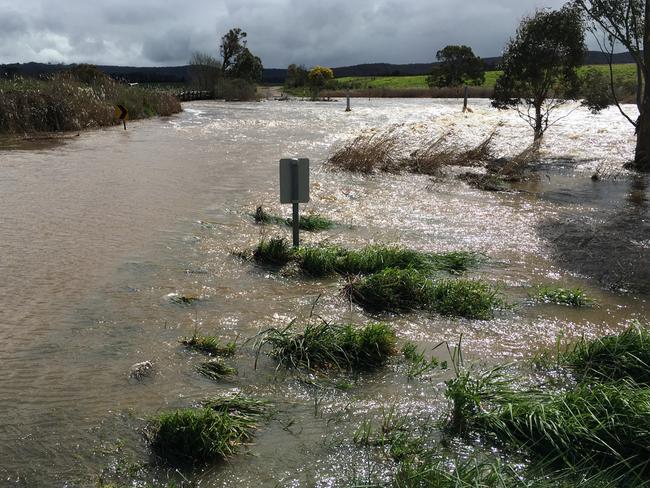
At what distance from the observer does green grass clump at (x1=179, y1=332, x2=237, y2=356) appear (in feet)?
15.0

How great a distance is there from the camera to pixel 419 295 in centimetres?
580

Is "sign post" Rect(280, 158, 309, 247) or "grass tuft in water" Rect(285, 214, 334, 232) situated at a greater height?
"sign post" Rect(280, 158, 309, 247)

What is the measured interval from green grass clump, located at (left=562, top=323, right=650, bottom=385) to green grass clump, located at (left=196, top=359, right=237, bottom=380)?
95.7 inches

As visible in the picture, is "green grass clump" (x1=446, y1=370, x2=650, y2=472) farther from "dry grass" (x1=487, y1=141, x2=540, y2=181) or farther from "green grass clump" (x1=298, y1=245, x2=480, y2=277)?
"dry grass" (x1=487, y1=141, x2=540, y2=181)

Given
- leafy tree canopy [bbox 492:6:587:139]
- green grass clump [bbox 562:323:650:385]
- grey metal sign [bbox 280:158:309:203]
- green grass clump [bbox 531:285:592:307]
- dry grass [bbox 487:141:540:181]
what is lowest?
green grass clump [bbox 531:285:592:307]

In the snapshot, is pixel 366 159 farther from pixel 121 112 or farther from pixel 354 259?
pixel 121 112

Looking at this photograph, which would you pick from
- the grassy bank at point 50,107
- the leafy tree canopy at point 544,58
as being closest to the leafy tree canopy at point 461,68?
the grassy bank at point 50,107

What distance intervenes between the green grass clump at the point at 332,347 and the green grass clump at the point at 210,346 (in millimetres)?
223

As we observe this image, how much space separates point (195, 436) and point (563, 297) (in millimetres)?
4026

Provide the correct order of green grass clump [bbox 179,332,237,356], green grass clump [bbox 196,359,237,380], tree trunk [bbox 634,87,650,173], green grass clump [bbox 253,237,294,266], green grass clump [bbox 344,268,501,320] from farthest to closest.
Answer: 1. tree trunk [bbox 634,87,650,173]
2. green grass clump [bbox 253,237,294,266]
3. green grass clump [bbox 344,268,501,320]
4. green grass clump [bbox 179,332,237,356]
5. green grass clump [bbox 196,359,237,380]

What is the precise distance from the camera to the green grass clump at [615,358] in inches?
166

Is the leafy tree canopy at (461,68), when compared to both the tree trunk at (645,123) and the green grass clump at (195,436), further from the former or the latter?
the green grass clump at (195,436)

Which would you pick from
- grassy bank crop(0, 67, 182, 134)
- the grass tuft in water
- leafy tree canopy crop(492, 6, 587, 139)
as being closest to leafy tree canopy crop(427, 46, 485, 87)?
grassy bank crop(0, 67, 182, 134)

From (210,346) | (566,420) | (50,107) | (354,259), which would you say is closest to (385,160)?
(354,259)
